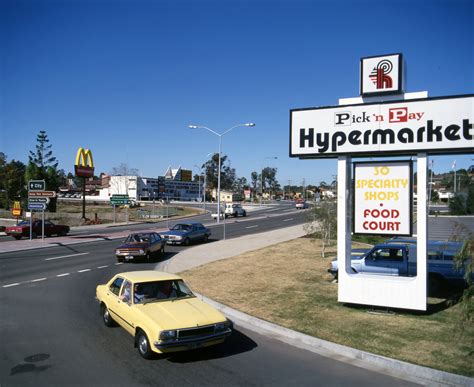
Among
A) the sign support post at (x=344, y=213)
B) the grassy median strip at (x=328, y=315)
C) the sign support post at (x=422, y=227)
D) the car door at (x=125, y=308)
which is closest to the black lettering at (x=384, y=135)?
the sign support post at (x=344, y=213)

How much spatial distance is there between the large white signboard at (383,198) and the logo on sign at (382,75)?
2.07 meters

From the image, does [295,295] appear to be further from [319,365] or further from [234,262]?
[234,262]

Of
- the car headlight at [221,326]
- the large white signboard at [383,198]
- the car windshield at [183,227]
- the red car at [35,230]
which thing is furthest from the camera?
the red car at [35,230]

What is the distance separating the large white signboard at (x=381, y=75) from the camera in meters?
10.9

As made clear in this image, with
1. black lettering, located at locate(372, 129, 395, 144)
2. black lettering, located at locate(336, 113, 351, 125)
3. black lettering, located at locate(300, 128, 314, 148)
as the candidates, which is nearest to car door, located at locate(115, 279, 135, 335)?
black lettering, located at locate(300, 128, 314, 148)

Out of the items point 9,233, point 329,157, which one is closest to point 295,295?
point 329,157

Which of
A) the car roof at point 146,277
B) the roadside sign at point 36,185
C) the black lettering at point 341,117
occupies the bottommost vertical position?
the car roof at point 146,277

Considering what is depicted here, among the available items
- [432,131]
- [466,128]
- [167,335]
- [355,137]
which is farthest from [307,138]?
[167,335]

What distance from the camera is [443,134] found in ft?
33.6

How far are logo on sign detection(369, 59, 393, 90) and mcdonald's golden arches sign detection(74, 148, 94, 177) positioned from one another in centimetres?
4484

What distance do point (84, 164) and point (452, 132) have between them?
4785cm

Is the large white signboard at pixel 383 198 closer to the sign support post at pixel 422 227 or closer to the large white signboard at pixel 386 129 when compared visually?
the sign support post at pixel 422 227

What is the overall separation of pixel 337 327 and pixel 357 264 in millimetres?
4517

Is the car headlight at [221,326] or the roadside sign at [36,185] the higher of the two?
the roadside sign at [36,185]
